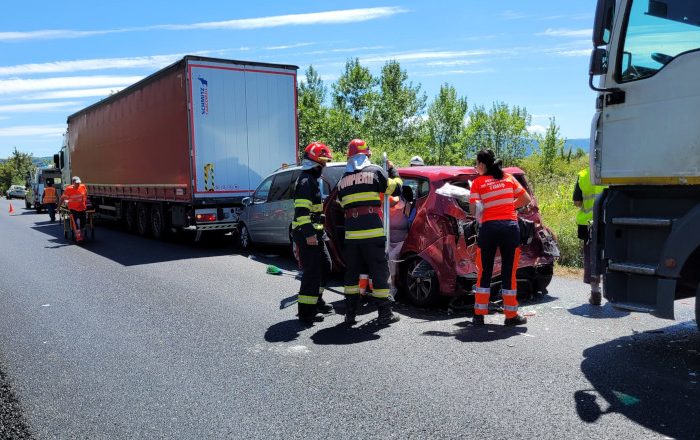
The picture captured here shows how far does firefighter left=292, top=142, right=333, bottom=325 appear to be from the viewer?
634 cm

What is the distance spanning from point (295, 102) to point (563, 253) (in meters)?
6.88

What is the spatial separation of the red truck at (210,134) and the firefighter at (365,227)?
23.0ft

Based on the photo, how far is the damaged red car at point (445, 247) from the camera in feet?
20.9

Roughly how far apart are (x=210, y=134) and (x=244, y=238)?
93.5 inches

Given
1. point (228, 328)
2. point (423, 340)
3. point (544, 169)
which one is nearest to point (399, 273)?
point (423, 340)

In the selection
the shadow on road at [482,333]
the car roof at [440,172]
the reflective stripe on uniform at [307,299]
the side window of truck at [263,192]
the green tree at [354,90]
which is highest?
the green tree at [354,90]

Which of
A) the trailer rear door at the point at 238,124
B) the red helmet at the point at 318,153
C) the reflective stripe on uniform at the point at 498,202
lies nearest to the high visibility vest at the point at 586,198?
the reflective stripe on uniform at the point at 498,202

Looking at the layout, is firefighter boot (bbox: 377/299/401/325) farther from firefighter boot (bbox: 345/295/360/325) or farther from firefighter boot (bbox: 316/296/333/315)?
firefighter boot (bbox: 316/296/333/315)

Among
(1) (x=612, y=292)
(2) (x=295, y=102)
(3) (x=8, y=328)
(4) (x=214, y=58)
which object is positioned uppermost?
(4) (x=214, y=58)

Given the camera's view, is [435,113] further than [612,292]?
Yes

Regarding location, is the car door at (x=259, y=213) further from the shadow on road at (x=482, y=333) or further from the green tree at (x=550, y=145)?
the green tree at (x=550, y=145)

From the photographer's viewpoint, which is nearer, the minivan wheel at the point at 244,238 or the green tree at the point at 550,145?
the minivan wheel at the point at 244,238

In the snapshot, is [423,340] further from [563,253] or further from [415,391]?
[563,253]

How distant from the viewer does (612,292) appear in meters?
4.72
